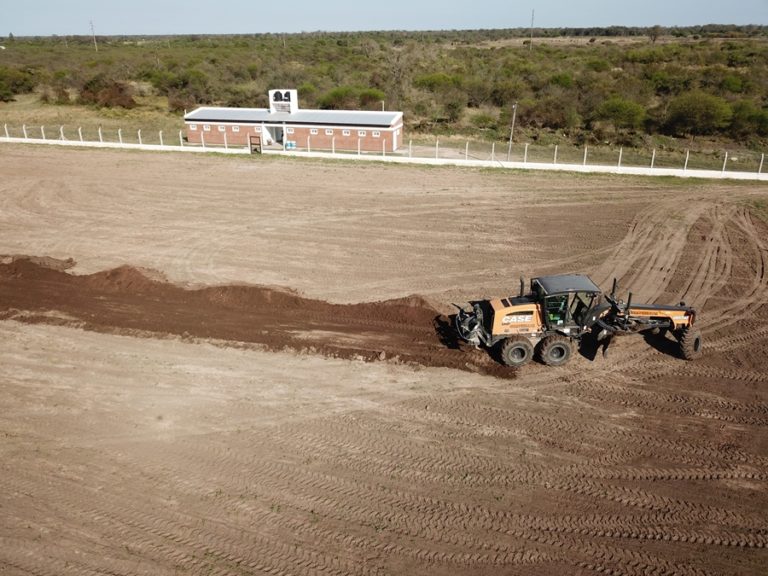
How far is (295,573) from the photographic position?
8023 millimetres

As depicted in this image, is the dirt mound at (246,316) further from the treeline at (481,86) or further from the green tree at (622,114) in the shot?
the green tree at (622,114)

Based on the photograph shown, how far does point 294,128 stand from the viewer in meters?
40.5

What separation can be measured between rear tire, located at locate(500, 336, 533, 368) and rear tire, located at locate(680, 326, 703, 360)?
12.0 ft

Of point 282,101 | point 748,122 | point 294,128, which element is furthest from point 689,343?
point 748,122

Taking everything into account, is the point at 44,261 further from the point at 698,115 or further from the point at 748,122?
the point at 748,122

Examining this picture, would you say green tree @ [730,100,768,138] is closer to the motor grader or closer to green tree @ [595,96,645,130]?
green tree @ [595,96,645,130]

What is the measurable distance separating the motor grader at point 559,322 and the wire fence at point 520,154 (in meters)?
22.6

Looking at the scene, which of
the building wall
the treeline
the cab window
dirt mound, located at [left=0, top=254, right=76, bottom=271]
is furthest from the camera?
the treeline

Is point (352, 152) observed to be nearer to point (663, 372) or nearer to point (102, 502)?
point (663, 372)

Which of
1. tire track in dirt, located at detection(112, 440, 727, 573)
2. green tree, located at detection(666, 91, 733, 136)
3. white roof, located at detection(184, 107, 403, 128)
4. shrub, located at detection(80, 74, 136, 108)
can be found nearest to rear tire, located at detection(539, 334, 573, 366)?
tire track in dirt, located at detection(112, 440, 727, 573)

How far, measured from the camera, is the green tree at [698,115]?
44844 millimetres

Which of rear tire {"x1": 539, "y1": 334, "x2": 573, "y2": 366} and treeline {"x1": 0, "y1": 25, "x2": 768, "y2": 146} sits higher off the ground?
treeline {"x1": 0, "y1": 25, "x2": 768, "y2": 146}

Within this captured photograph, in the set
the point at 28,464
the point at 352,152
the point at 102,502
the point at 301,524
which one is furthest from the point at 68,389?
the point at 352,152

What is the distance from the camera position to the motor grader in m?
12.8
